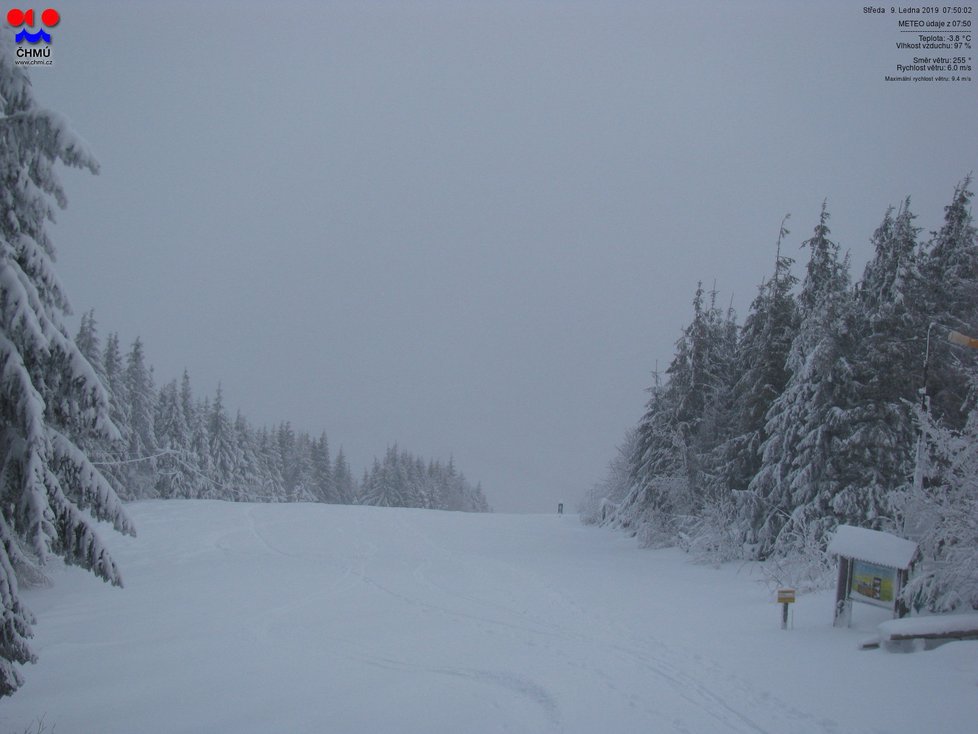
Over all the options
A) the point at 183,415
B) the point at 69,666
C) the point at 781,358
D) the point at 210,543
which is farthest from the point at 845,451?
the point at 183,415

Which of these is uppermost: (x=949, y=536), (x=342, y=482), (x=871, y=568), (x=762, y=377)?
(x=762, y=377)

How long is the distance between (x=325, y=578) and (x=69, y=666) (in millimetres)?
8504

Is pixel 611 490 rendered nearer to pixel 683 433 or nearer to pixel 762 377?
pixel 683 433

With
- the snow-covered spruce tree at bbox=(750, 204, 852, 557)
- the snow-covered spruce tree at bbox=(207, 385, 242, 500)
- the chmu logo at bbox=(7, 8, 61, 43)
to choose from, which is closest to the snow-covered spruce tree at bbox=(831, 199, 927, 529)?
the snow-covered spruce tree at bbox=(750, 204, 852, 557)

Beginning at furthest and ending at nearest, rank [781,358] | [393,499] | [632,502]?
[393,499] → [632,502] → [781,358]

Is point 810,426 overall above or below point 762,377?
below

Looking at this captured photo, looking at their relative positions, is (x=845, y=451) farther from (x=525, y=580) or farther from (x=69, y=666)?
(x=69, y=666)

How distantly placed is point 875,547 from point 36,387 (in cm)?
1388

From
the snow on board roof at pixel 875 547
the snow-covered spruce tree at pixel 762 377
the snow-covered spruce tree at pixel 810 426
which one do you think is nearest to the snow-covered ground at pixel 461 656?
the snow on board roof at pixel 875 547

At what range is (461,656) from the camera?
428 inches

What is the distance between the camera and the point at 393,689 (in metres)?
9.33

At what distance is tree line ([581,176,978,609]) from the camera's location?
18.6 meters

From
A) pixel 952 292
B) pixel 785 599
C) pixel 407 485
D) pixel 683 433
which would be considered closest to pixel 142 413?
pixel 407 485

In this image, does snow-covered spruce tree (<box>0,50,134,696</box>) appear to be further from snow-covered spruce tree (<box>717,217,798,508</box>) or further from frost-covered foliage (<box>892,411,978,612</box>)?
snow-covered spruce tree (<box>717,217,798,508</box>)
